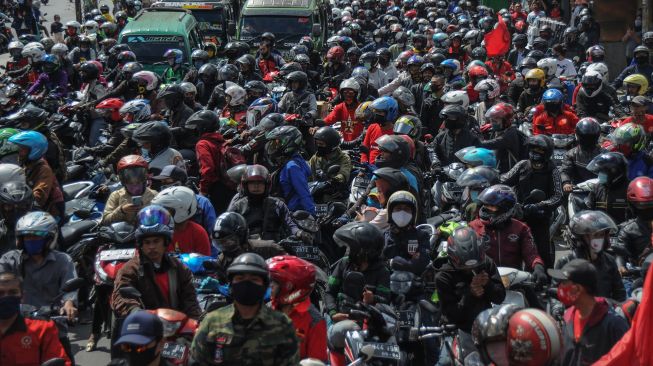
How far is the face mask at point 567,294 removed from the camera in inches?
276

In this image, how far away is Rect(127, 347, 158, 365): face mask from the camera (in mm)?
6223

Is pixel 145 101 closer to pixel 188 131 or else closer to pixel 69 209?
pixel 188 131

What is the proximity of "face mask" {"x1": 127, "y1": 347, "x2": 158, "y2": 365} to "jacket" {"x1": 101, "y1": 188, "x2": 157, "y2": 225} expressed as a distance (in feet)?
12.6

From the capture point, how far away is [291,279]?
750 centimetres

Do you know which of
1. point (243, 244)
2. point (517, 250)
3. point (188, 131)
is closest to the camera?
point (243, 244)

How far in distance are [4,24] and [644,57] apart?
24638 millimetres

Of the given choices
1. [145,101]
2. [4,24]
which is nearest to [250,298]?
[145,101]

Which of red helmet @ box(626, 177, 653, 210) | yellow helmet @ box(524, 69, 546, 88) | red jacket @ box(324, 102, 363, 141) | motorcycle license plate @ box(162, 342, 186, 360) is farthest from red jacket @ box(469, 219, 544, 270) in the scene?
yellow helmet @ box(524, 69, 546, 88)

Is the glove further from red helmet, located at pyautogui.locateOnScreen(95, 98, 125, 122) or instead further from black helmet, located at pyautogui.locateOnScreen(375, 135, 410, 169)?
red helmet, located at pyautogui.locateOnScreen(95, 98, 125, 122)

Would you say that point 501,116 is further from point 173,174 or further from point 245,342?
point 245,342

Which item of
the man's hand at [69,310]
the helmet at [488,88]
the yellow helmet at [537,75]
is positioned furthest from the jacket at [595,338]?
the yellow helmet at [537,75]

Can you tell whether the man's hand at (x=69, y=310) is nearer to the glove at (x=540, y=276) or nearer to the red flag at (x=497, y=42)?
the glove at (x=540, y=276)

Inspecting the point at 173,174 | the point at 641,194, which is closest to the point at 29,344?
the point at 173,174

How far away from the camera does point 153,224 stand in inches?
314
